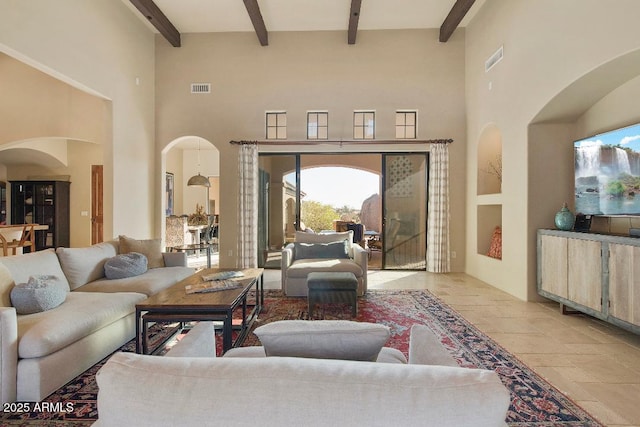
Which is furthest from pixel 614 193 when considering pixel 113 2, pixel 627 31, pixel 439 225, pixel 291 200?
pixel 113 2

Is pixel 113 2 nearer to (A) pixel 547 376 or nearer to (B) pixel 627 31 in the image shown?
(B) pixel 627 31

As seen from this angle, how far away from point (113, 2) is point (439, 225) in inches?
255

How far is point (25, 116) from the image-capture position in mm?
6188

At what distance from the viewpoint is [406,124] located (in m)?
6.66

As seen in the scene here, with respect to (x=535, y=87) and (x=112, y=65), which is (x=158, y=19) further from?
(x=535, y=87)

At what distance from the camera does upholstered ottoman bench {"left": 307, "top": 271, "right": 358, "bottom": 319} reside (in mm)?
3812

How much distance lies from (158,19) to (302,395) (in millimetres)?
6840

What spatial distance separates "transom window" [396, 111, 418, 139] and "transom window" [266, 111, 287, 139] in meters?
2.17

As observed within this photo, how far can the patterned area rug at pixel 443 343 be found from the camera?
6.49 ft

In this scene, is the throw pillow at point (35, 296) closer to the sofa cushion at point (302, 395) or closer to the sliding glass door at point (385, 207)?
the sofa cushion at point (302, 395)

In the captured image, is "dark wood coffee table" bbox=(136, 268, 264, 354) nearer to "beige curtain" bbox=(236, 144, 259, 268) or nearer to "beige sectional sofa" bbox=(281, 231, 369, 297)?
"beige sectional sofa" bbox=(281, 231, 369, 297)

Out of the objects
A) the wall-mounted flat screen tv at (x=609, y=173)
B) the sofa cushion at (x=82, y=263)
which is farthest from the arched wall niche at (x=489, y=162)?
the sofa cushion at (x=82, y=263)

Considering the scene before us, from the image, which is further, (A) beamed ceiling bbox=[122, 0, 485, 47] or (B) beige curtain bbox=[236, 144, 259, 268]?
(B) beige curtain bbox=[236, 144, 259, 268]

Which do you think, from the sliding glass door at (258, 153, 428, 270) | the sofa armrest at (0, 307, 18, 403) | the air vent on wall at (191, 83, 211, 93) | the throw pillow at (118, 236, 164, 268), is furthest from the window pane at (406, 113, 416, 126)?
the sofa armrest at (0, 307, 18, 403)
